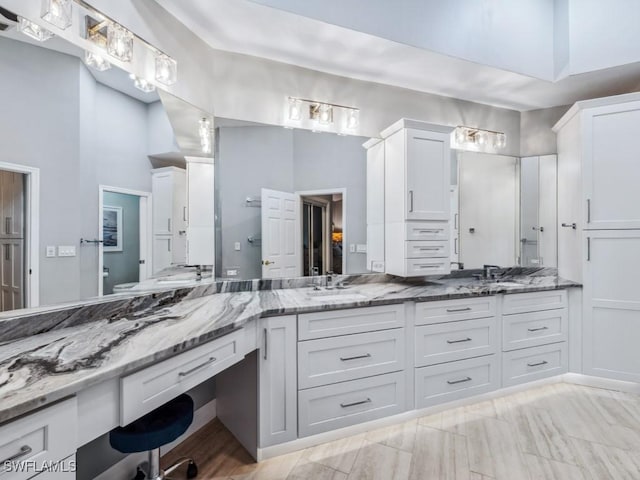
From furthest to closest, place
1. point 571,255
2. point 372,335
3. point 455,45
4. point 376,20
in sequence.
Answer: point 571,255 < point 455,45 < point 376,20 < point 372,335

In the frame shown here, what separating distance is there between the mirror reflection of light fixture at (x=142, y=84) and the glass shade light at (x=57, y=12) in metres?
0.32

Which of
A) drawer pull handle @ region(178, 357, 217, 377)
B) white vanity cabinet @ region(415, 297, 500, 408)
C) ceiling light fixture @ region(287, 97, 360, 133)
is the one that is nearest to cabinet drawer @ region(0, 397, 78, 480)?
drawer pull handle @ region(178, 357, 217, 377)

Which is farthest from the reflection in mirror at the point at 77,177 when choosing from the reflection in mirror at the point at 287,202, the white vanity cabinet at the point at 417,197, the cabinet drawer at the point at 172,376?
the white vanity cabinet at the point at 417,197

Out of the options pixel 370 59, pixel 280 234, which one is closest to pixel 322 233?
pixel 280 234

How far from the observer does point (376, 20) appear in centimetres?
219

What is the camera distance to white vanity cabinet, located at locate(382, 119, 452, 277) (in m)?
2.41

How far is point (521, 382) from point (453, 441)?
0.93 meters

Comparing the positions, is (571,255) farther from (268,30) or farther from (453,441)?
(268,30)

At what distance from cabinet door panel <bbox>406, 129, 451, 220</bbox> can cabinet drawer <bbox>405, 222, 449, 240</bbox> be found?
46 mm

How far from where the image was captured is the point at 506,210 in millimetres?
3227

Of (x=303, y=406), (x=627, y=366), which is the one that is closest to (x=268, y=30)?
(x=303, y=406)

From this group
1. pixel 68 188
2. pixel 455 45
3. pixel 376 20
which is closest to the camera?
pixel 68 188

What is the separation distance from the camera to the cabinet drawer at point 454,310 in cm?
220

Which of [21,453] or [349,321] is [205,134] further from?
[21,453]
